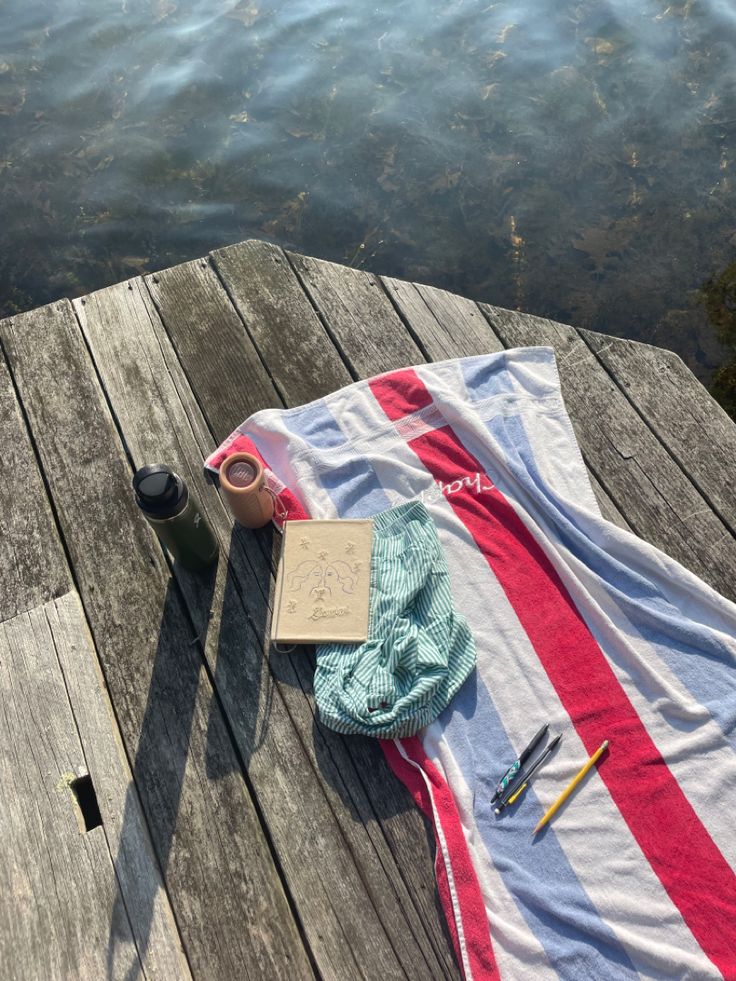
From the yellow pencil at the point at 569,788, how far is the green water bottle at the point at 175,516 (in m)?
1.29

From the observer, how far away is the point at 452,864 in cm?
188

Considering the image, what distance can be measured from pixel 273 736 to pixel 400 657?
0.47 meters

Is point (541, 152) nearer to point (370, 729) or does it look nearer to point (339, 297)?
point (339, 297)

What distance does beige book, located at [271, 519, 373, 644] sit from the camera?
85.1 inches

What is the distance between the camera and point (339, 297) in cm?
305

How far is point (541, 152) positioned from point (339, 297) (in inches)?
104

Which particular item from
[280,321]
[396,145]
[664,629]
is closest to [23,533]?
[280,321]

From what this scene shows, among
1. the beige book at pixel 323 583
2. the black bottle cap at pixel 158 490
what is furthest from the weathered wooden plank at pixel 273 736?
the black bottle cap at pixel 158 490

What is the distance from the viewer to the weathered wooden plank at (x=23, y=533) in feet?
7.91

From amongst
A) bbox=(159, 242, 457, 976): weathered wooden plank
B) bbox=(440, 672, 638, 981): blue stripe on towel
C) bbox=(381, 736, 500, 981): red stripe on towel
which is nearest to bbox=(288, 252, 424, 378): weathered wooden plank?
bbox=(159, 242, 457, 976): weathered wooden plank

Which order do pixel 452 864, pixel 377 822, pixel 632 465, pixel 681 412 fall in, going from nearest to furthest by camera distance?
1. pixel 452 864
2. pixel 377 822
3. pixel 632 465
4. pixel 681 412

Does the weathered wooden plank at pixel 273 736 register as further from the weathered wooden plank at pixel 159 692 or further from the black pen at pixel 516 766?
the black pen at pixel 516 766

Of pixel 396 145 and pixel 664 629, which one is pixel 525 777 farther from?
pixel 396 145

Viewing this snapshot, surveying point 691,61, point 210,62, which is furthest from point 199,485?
point 691,61
